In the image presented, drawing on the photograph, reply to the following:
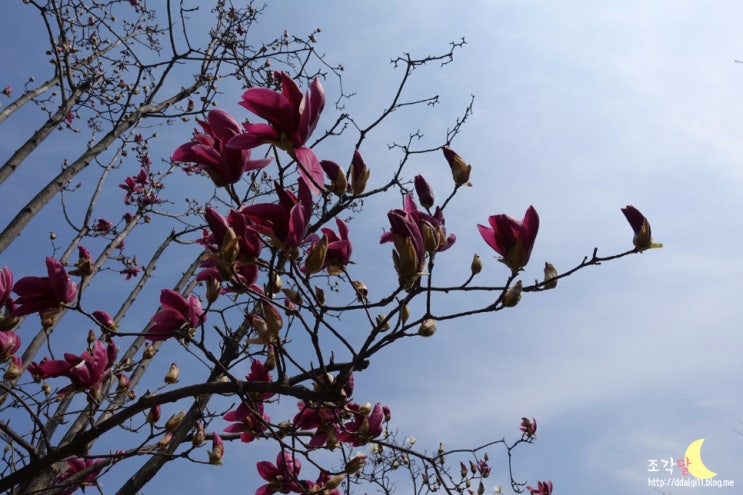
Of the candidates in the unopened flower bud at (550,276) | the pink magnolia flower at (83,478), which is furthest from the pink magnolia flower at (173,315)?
the unopened flower bud at (550,276)

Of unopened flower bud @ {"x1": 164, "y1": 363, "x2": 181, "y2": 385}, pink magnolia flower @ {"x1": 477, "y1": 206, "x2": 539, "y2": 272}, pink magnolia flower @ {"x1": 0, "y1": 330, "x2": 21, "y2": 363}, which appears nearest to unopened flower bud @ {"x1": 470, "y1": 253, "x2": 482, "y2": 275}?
pink magnolia flower @ {"x1": 477, "y1": 206, "x2": 539, "y2": 272}

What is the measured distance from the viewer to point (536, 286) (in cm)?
101

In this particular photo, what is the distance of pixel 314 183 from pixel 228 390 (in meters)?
0.54

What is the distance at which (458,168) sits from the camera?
Result: 3.88 feet

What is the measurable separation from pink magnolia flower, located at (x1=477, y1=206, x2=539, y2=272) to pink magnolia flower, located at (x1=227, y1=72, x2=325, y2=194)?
0.37m

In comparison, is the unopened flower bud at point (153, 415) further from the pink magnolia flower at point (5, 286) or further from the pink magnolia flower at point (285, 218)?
A: the pink magnolia flower at point (285, 218)

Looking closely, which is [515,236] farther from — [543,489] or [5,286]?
[543,489]

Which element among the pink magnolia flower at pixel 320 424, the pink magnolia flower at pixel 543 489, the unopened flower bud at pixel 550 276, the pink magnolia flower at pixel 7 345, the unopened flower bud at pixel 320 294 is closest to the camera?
the unopened flower bud at pixel 550 276

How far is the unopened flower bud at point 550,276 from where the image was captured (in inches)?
39.9

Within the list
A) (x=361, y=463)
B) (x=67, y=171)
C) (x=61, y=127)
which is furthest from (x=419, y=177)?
(x=61, y=127)

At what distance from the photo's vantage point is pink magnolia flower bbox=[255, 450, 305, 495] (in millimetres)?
1430

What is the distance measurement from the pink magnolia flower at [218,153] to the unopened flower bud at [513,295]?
0.61 meters

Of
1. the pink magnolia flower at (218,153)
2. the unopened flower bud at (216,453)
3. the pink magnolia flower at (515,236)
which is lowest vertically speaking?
the unopened flower bud at (216,453)

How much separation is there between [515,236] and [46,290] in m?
1.10
